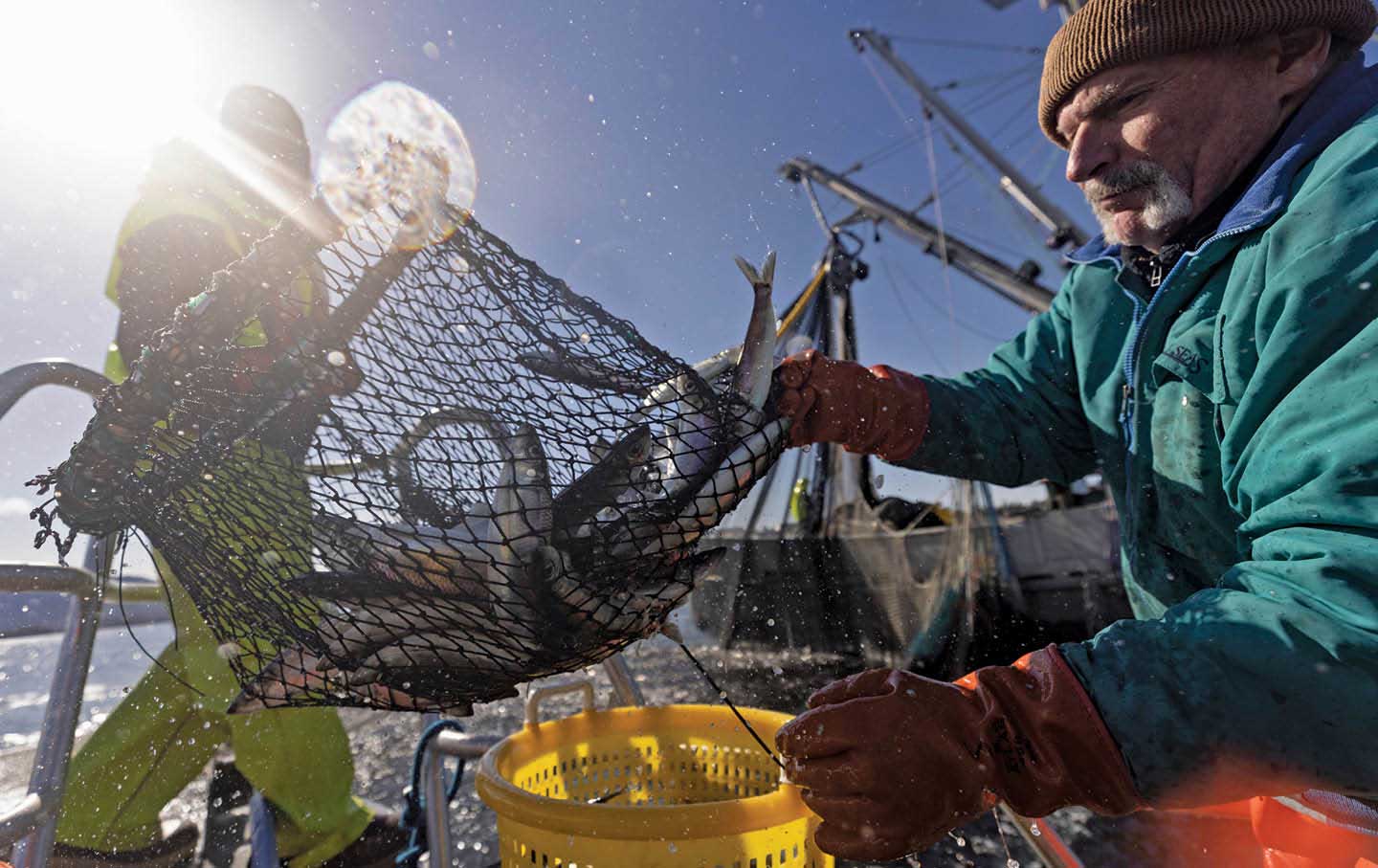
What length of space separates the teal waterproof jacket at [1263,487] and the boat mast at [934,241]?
47.0 ft

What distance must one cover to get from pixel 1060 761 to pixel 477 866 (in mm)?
3129

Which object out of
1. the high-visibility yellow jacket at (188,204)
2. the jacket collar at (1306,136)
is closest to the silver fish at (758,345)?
the jacket collar at (1306,136)

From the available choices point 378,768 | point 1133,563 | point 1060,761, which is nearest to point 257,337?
point 1060,761

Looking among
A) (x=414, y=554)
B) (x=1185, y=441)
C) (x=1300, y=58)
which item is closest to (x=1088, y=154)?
(x=1300, y=58)

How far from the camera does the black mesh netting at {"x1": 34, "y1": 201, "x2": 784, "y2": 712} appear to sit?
52.5 inches

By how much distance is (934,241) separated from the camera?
1866cm

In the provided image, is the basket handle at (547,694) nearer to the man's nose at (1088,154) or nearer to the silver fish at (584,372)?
the silver fish at (584,372)

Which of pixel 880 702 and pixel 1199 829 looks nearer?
pixel 880 702

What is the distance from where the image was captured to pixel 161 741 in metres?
2.75

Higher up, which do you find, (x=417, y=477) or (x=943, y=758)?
(x=417, y=477)

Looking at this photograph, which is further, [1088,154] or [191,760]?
[191,760]

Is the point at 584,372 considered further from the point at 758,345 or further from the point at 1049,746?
the point at 1049,746

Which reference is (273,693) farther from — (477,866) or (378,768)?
(378,768)

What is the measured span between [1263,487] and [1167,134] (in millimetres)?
1252
